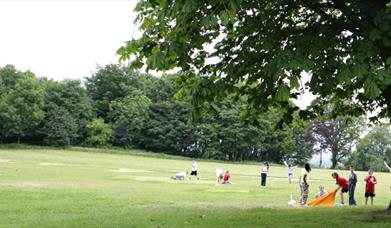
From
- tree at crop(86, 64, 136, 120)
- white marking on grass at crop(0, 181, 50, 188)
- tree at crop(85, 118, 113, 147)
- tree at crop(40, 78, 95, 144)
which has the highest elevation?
tree at crop(86, 64, 136, 120)

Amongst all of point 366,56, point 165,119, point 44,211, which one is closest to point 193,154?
point 165,119

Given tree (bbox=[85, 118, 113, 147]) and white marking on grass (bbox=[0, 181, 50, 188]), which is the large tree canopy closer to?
white marking on grass (bbox=[0, 181, 50, 188])

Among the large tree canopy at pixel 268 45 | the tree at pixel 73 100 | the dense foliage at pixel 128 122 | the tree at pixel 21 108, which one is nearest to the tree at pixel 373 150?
the dense foliage at pixel 128 122

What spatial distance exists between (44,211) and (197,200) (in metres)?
7.72

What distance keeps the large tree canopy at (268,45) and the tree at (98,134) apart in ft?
294

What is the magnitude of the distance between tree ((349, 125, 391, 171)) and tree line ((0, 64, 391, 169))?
29 centimetres

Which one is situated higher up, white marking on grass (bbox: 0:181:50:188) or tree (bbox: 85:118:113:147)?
tree (bbox: 85:118:113:147)

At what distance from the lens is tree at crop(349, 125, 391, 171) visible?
122000 mm

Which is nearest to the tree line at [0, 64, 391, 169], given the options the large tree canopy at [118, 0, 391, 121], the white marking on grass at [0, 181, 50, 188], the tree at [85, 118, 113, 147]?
the tree at [85, 118, 113, 147]

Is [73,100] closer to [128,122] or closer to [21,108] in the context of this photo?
[128,122]

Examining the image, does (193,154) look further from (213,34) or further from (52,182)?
(213,34)

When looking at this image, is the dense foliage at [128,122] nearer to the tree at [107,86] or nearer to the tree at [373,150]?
the tree at [107,86]

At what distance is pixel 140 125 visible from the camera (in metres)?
108

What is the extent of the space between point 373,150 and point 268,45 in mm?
126985
